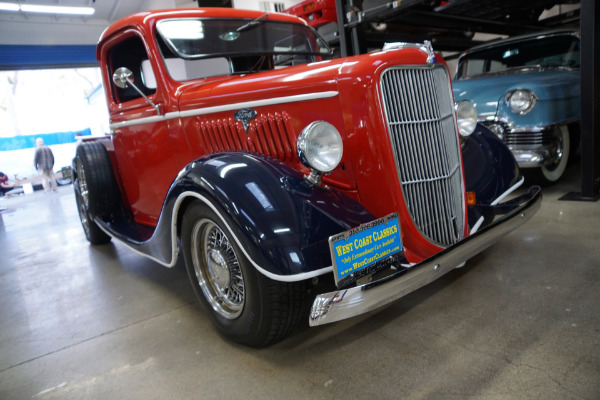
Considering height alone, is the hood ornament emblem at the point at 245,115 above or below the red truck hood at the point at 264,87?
below

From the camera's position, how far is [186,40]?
263 cm

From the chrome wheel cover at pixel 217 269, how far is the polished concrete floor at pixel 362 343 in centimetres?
20

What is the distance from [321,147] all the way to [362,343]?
0.91 meters

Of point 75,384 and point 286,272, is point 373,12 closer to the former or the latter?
point 286,272

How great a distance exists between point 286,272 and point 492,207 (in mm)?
1425

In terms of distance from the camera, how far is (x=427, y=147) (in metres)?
2.01

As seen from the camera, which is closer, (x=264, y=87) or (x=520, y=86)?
(x=264, y=87)

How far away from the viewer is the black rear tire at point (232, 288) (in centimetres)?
173

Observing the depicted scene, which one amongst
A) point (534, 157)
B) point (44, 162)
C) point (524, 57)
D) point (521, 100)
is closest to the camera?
point (534, 157)

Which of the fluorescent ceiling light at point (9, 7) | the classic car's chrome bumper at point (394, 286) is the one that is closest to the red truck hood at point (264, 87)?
the classic car's chrome bumper at point (394, 286)

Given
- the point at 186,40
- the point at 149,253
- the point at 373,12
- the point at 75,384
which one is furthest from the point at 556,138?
the point at 75,384

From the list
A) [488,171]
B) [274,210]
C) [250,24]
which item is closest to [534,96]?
[488,171]

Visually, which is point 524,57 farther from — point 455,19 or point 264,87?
point 264,87

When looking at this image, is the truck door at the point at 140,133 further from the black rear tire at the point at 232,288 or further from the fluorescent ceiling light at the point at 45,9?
the fluorescent ceiling light at the point at 45,9
